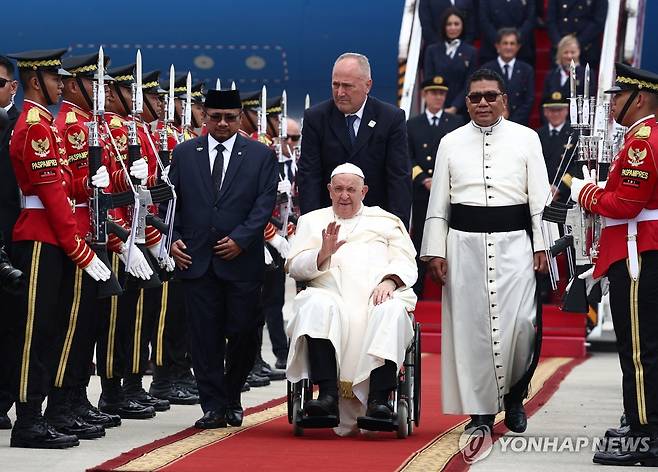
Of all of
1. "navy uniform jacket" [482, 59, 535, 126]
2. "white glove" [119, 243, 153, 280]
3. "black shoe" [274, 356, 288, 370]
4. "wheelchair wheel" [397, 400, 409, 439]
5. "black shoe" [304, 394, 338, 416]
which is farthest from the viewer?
"navy uniform jacket" [482, 59, 535, 126]

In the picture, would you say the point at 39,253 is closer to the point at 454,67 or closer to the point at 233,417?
the point at 233,417

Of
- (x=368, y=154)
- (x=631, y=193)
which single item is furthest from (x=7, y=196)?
(x=631, y=193)

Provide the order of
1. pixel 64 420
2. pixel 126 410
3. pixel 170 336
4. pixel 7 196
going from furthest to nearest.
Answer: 1. pixel 170 336
2. pixel 126 410
3. pixel 7 196
4. pixel 64 420

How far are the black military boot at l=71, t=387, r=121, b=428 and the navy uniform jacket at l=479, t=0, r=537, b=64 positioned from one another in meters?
7.83

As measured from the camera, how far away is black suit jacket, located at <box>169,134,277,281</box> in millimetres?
8203

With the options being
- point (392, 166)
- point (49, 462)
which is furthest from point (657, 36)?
point (49, 462)

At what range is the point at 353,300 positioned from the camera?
311 inches

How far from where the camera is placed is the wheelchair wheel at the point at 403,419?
771cm

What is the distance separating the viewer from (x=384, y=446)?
7449 mm

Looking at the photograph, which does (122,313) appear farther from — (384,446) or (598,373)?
(598,373)

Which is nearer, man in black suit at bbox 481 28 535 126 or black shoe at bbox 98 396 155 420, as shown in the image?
black shoe at bbox 98 396 155 420

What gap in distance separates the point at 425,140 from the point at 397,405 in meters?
6.20

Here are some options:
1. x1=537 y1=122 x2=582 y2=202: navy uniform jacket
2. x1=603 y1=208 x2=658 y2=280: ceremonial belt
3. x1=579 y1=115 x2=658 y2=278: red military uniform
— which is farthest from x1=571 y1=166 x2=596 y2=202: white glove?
x1=537 y1=122 x2=582 y2=202: navy uniform jacket

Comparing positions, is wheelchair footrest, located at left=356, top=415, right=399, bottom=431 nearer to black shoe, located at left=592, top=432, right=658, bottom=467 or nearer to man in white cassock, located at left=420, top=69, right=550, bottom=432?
man in white cassock, located at left=420, top=69, right=550, bottom=432
